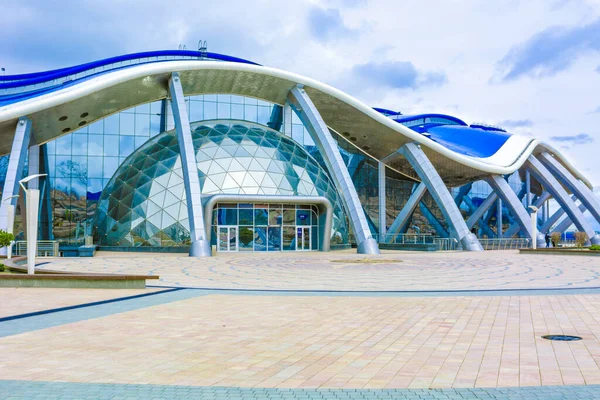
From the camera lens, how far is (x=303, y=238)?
38500mm

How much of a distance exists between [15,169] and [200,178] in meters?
10.6

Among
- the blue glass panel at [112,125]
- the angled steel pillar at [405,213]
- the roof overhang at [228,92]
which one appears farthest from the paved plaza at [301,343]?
the angled steel pillar at [405,213]

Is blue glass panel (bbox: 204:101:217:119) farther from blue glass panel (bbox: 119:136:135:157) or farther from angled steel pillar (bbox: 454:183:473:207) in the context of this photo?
angled steel pillar (bbox: 454:183:473:207)

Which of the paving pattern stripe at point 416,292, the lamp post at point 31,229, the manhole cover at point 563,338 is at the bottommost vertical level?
the manhole cover at point 563,338

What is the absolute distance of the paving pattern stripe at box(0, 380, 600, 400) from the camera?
205 inches

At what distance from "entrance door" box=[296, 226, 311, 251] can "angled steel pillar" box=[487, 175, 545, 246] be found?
1741 cm

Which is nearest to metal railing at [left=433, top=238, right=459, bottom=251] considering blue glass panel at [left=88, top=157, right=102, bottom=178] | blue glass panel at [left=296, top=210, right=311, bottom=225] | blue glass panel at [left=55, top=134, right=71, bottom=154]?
blue glass panel at [left=296, top=210, right=311, bottom=225]

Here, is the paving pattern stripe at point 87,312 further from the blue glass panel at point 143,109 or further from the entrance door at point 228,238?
the blue glass panel at point 143,109

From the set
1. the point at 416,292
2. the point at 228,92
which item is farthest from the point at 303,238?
the point at 416,292

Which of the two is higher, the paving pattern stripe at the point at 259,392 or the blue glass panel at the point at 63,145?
the blue glass panel at the point at 63,145

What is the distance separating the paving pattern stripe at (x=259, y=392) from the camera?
520 centimetres

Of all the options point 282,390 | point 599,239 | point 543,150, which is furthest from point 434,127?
point 282,390

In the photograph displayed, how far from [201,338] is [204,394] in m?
2.72

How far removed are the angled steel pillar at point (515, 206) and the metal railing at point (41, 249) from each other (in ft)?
109
